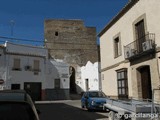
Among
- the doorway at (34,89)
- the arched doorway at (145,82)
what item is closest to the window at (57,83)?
the doorway at (34,89)

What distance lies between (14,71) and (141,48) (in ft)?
59.7

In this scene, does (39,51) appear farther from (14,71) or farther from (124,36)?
(124,36)

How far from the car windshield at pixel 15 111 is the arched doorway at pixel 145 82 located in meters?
12.6

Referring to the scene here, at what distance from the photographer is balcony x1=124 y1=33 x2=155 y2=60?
14523 mm

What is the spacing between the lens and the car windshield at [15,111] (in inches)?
176

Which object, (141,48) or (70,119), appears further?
(141,48)

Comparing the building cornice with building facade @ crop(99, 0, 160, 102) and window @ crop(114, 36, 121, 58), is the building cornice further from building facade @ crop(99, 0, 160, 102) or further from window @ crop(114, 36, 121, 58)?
window @ crop(114, 36, 121, 58)

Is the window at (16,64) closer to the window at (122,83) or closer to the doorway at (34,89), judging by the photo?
the doorway at (34,89)

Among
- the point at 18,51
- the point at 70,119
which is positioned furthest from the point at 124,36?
the point at 18,51

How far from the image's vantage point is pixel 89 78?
33.6 metres

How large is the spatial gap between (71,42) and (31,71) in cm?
1451

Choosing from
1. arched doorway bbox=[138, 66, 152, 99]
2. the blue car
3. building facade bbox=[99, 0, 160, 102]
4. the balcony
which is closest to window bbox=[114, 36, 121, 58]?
building facade bbox=[99, 0, 160, 102]

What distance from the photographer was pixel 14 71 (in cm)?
2912

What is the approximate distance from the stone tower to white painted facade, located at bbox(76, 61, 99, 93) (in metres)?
4.39
